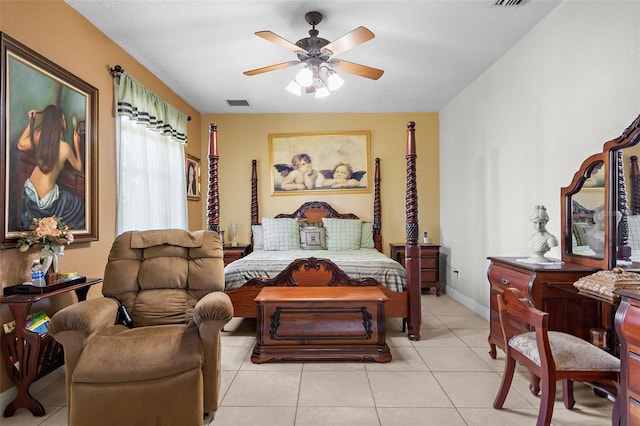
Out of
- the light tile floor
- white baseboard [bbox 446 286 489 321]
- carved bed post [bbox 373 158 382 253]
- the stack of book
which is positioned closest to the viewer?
the light tile floor

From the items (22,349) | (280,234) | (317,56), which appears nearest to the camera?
(22,349)

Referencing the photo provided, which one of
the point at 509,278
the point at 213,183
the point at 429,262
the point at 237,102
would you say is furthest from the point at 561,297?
the point at 237,102

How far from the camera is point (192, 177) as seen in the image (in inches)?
209

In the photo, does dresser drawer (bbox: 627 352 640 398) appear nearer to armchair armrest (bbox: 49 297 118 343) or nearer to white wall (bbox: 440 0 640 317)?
white wall (bbox: 440 0 640 317)

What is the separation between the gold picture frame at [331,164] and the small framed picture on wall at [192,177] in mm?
1122

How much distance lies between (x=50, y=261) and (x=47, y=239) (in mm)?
147

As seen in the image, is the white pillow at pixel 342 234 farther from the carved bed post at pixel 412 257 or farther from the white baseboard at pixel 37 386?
the white baseboard at pixel 37 386

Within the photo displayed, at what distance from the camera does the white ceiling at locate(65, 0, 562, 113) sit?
2863 millimetres

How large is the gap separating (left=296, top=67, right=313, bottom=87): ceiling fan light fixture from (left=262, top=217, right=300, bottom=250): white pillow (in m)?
2.36

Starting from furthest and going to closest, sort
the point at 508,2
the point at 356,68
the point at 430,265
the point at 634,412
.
A: the point at 430,265 < the point at 356,68 < the point at 508,2 < the point at 634,412

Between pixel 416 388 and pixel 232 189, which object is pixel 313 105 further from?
pixel 416 388

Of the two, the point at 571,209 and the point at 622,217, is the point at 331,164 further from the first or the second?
the point at 622,217

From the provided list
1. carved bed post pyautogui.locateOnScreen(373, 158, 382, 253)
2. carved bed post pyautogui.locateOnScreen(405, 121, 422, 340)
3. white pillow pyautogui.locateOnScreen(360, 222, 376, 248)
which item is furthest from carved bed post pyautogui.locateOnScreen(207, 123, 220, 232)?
carved bed post pyautogui.locateOnScreen(373, 158, 382, 253)

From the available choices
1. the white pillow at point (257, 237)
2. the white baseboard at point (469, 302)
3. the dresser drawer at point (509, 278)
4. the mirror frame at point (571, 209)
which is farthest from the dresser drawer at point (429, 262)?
the mirror frame at point (571, 209)
